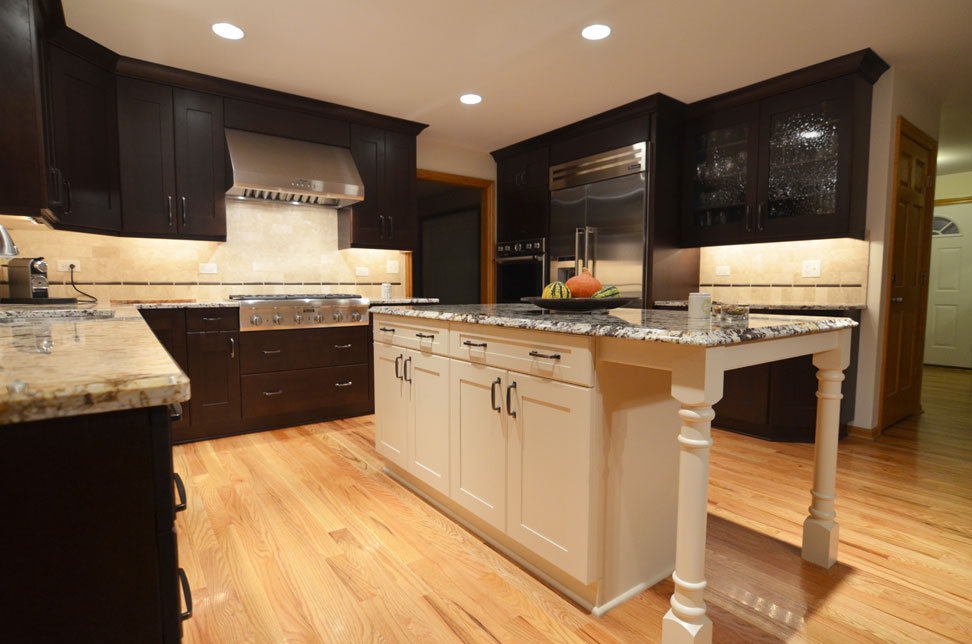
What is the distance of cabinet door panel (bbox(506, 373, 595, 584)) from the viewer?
149cm

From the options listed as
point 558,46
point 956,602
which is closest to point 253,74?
point 558,46

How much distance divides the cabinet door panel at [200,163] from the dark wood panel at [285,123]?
4.0 inches

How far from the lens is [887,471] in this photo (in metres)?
2.71

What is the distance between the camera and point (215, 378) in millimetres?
3299

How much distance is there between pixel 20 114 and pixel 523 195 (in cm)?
372

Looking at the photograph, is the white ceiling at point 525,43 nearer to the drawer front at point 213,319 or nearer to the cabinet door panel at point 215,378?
the drawer front at point 213,319

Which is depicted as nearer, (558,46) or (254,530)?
(254,530)

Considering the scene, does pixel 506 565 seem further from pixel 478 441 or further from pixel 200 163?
pixel 200 163

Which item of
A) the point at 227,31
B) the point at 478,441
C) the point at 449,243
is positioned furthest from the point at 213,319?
the point at 449,243

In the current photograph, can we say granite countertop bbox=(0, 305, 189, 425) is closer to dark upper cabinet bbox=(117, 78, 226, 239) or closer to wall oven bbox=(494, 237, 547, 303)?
dark upper cabinet bbox=(117, 78, 226, 239)

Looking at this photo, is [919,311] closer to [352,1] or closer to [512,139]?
[512,139]

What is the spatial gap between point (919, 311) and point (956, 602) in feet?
10.1

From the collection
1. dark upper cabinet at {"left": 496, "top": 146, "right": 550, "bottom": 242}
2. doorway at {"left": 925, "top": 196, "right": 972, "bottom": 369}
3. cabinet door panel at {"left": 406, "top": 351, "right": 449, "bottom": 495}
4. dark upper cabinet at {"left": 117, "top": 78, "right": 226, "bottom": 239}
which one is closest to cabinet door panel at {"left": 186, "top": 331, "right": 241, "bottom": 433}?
dark upper cabinet at {"left": 117, "top": 78, "right": 226, "bottom": 239}

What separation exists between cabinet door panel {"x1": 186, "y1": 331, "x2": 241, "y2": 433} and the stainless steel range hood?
3.51 ft
